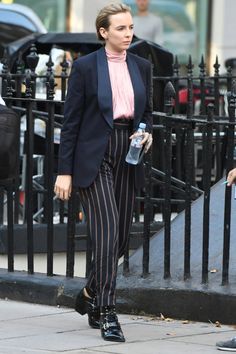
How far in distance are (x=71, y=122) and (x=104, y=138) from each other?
8.6 inches

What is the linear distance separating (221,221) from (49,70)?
5.83ft

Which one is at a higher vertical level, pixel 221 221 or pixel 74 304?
pixel 221 221

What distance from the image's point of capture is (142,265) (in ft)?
24.3

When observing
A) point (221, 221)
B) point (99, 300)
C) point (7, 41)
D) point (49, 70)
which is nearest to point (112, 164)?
point (99, 300)

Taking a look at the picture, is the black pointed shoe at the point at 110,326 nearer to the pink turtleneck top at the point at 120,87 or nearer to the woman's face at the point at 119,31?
the pink turtleneck top at the point at 120,87

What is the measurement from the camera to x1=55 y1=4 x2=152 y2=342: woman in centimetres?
638

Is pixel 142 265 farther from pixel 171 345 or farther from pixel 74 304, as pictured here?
pixel 171 345

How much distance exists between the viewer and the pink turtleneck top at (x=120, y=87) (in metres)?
6.41

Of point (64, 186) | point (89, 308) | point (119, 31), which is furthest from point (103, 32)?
point (89, 308)

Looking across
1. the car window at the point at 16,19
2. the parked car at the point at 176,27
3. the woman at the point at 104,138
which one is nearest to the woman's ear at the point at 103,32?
the woman at the point at 104,138

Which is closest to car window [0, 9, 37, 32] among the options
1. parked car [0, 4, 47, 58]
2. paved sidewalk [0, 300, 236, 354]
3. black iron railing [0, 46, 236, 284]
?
parked car [0, 4, 47, 58]

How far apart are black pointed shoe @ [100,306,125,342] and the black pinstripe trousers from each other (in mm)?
42

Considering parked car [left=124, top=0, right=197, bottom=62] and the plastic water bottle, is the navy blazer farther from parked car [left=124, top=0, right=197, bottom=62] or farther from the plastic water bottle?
parked car [left=124, top=0, right=197, bottom=62]

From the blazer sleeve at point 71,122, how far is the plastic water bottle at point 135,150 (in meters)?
0.32
